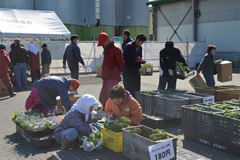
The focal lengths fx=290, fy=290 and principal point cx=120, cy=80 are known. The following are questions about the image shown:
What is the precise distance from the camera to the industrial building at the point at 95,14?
1275 inches

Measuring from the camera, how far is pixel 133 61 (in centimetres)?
682

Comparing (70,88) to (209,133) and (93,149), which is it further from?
(209,133)

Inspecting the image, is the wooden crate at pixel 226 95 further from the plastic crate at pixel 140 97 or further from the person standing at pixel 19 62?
the person standing at pixel 19 62

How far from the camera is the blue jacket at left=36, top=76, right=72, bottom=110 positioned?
5.47m

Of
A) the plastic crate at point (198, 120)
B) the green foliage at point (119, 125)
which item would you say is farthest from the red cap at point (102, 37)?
the green foliage at point (119, 125)

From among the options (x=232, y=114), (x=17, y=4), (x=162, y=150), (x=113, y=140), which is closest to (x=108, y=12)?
(x=17, y=4)

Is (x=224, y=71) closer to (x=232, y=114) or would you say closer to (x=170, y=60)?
(x=170, y=60)

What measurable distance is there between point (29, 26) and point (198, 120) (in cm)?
1246

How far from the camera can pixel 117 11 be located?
40.4 meters

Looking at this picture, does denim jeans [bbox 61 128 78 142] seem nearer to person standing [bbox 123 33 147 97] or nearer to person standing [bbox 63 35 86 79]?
person standing [bbox 123 33 147 97]

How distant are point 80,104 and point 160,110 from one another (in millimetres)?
2497

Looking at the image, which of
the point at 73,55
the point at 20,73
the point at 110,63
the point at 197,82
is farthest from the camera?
the point at 20,73

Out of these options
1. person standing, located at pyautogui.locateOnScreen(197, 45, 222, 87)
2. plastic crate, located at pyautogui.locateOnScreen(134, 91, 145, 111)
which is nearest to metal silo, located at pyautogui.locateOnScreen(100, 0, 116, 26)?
person standing, located at pyautogui.locateOnScreen(197, 45, 222, 87)

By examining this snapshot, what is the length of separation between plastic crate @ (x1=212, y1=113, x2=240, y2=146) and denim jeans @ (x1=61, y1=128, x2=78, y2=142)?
2.26 m
